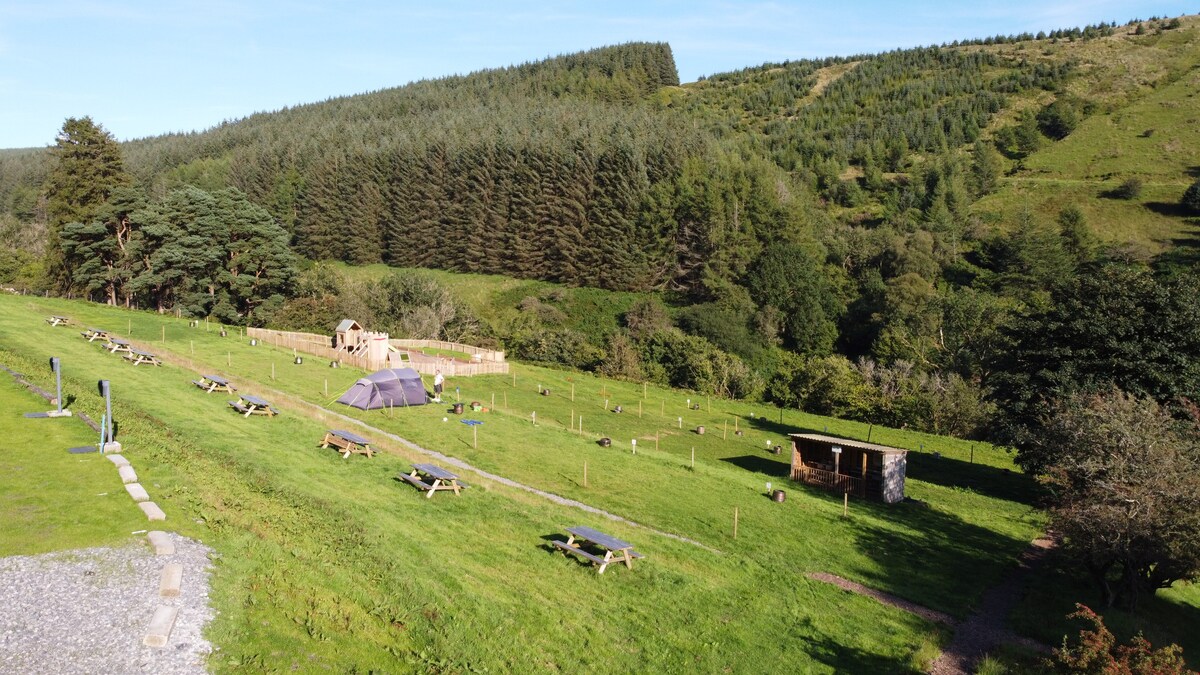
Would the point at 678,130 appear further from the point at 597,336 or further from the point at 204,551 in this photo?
the point at 204,551

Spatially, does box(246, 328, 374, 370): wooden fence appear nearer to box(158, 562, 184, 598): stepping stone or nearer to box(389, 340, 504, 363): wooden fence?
box(389, 340, 504, 363): wooden fence

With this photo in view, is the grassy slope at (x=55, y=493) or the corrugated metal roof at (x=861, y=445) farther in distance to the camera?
the corrugated metal roof at (x=861, y=445)

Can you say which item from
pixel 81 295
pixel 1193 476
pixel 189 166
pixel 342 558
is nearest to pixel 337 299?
pixel 81 295

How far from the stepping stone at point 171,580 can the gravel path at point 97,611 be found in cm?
10

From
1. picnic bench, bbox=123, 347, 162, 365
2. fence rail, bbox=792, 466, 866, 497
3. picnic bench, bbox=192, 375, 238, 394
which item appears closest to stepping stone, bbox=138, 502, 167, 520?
picnic bench, bbox=192, 375, 238, 394

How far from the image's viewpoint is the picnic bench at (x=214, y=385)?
35.9 m

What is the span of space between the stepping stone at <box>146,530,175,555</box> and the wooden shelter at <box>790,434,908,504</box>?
27.4 metres

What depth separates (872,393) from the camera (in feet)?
203

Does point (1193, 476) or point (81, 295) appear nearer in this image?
point (1193, 476)

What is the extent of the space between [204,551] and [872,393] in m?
55.9

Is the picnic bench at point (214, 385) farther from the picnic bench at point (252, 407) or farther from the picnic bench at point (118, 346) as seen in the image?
the picnic bench at point (118, 346)

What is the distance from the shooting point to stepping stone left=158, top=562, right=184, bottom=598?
1300cm

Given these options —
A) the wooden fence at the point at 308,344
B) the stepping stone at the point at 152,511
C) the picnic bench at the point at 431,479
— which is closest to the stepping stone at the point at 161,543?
the stepping stone at the point at 152,511

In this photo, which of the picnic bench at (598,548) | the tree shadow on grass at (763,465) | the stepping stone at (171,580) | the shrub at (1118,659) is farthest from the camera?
the tree shadow on grass at (763,465)
